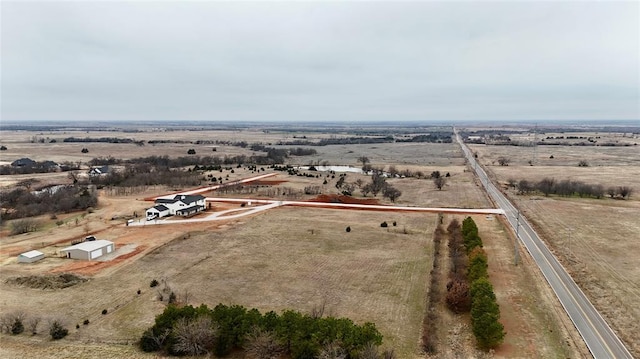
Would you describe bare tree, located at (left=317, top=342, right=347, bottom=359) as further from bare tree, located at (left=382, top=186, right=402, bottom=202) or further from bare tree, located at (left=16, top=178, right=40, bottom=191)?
bare tree, located at (left=16, top=178, right=40, bottom=191)

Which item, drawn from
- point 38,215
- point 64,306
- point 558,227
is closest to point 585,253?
point 558,227

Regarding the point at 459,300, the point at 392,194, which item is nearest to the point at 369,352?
the point at 459,300

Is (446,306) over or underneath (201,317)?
underneath

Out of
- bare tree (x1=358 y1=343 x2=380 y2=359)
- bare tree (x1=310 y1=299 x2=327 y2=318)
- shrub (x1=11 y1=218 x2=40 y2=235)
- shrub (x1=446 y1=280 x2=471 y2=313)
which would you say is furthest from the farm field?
shrub (x1=11 y1=218 x2=40 y2=235)

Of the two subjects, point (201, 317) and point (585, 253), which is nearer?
point (201, 317)

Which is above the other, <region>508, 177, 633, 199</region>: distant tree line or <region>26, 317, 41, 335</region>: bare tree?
<region>508, 177, 633, 199</region>: distant tree line

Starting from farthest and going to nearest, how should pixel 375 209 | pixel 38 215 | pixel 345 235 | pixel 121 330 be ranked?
pixel 375 209 → pixel 38 215 → pixel 345 235 → pixel 121 330

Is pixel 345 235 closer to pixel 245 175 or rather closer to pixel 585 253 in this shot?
pixel 585 253

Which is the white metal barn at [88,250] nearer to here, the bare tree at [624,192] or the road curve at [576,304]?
the road curve at [576,304]
